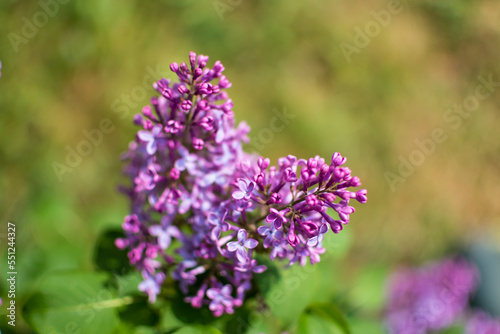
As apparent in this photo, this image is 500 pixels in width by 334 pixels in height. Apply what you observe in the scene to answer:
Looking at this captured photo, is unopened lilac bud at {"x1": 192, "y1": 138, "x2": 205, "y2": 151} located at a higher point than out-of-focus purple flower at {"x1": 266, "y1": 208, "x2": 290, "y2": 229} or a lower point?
higher

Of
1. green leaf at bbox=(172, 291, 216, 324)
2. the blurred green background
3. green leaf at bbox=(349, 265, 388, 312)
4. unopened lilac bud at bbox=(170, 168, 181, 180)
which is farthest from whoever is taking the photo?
the blurred green background

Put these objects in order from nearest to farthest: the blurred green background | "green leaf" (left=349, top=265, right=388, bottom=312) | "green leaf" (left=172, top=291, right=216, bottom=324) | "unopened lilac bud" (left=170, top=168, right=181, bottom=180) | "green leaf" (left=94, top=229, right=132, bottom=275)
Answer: "unopened lilac bud" (left=170, top=168, right=181, bottom=180), "green leaf" (left=172, top=291, right=216, bottom=324), "green leaf" (left=94, top=229, right=132, bottom=275), "green leaf" (left=349, top=265, right=388, bottom=312), the blurred green background

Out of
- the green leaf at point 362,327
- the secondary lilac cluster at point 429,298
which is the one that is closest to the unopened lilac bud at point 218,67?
the green leaf at point 362,327

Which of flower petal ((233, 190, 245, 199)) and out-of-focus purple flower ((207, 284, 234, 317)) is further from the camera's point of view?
out-of-focus purple flower ((207, 284, 234, 317))

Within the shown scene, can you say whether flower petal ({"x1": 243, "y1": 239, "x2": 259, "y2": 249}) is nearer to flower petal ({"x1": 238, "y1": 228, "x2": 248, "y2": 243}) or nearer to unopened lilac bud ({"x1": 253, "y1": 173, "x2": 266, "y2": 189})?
flower petal ({"x1": 238, "y1": 228, "x2": 248, "y2": 243})

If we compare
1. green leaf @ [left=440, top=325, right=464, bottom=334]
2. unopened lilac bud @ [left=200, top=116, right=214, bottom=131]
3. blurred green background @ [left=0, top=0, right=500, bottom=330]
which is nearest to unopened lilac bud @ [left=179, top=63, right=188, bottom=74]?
unopened lilac bud @ [left=200, top=116, right=214, bottom=131]

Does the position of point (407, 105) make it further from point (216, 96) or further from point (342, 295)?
point (216, 96)

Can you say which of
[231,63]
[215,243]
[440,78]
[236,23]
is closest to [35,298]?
[215,243]

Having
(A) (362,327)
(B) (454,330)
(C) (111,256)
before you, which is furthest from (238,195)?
(B) (454,330)
